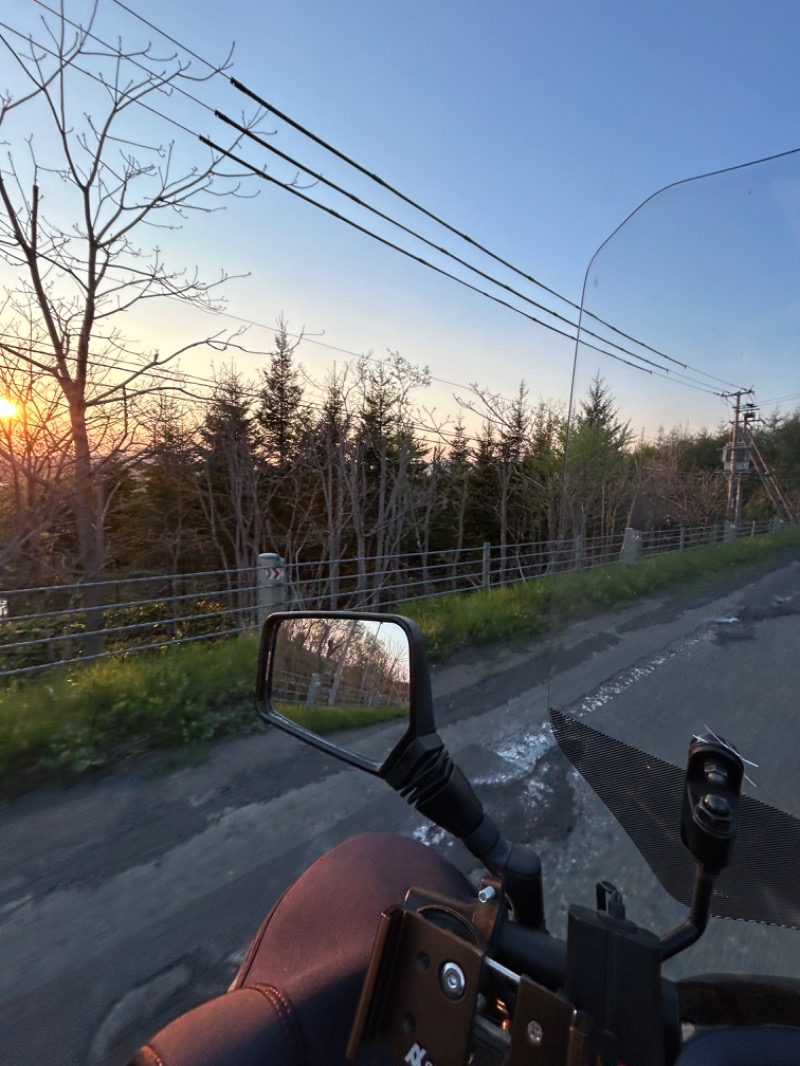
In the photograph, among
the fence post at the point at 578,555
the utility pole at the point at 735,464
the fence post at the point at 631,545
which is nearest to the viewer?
the utility pole at the point at 735,464

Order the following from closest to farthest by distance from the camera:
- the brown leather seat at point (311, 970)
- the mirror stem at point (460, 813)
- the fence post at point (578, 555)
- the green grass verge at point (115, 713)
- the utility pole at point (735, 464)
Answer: the brown leather seat at point (311, 970) → the mirror stem at point (460, 813) → the utility pole at point (735, 464) → the fence post at point (578, 555) → the green grass verge at point (115, 713)

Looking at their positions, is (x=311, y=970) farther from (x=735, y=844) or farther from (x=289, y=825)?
(x=289, y=825)

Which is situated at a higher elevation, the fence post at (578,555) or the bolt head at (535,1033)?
the fence post at (578,555)

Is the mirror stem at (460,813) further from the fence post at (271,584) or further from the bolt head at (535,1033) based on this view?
the fence post at (271,584)

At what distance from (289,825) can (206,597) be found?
490 centimetres

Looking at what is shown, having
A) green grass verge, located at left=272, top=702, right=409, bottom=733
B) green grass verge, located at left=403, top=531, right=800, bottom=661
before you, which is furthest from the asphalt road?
green grass verge, located at left=272, top=702, right=409, bottom=733

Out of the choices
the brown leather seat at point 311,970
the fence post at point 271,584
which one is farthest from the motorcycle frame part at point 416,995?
the fence post at point 271,584

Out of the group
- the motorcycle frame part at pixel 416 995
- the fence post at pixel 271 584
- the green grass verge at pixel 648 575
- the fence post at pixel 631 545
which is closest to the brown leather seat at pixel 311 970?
the motorcycle frame part at pixel 416 995

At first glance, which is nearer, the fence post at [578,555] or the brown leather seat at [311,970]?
the brown leather seat at [311,970]

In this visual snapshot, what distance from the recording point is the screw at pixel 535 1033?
25.3 inches

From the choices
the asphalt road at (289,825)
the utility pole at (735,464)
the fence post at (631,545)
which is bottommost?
the asphalt road at (289,825)

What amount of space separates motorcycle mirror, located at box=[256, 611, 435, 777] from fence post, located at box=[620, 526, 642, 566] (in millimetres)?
604

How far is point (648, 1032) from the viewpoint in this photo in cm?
66

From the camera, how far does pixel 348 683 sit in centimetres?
145
